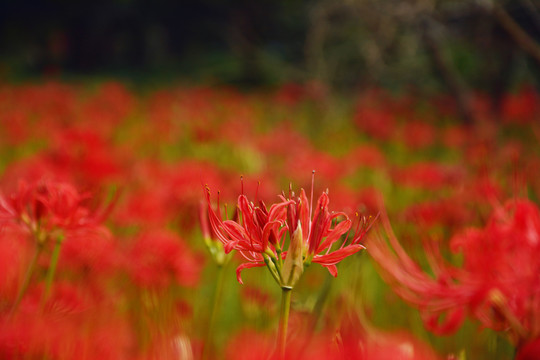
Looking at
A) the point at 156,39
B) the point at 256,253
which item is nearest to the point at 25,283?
the point at 256,253

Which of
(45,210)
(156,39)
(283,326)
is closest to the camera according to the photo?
(283,326)

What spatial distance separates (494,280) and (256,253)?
271 mm

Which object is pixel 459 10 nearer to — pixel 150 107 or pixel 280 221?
pixel 280 221

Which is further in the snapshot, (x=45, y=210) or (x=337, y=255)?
(x=45, y=210)

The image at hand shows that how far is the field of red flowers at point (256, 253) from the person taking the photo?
54 centimetres

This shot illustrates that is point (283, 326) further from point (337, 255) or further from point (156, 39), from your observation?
point (156, 39)

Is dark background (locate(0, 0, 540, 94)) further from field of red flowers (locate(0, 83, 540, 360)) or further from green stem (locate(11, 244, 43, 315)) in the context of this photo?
green stem (locate(11, 244, 43, 315))

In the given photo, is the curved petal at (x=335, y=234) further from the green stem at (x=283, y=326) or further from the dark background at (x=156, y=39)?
the dark background at (x=156, y=39)

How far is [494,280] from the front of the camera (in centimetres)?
56

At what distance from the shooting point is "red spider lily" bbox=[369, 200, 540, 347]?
54cm

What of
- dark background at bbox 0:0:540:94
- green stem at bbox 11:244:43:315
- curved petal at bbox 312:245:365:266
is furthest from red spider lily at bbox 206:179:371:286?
dark background at bbox 0:0:540:94

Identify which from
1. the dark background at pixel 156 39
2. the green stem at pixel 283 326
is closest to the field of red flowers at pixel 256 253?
the green stem at pixel 283 326

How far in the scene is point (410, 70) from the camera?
490 centimetres

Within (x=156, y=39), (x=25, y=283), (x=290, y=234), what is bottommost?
(x=25, y=283)
